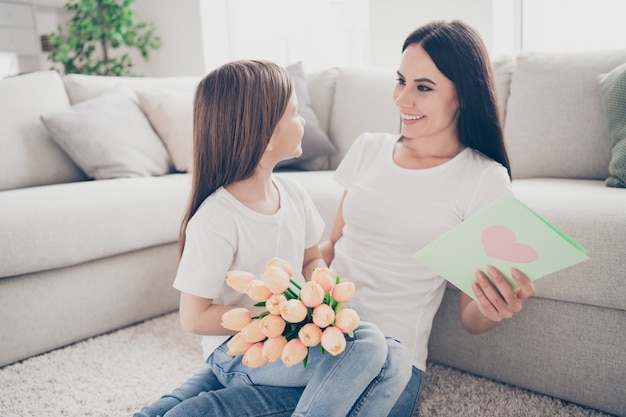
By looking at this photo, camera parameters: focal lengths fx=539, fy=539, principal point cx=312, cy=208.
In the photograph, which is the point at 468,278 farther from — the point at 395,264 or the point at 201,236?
the point at 201,236

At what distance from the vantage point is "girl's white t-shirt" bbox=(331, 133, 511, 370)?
3.92 ft

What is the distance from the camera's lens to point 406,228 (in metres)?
1.23

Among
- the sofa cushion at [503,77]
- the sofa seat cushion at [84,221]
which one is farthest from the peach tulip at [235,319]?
the sofa cushion at [503,77]

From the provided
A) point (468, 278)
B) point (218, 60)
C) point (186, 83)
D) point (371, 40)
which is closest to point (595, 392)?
point (468, 278)

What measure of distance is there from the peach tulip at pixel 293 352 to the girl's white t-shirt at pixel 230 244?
258 millimetres

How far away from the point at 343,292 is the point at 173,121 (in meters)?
1.80

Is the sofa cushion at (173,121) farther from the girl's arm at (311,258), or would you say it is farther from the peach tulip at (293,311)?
the peach tulip at (293,311)

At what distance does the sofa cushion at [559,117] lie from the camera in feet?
5.89

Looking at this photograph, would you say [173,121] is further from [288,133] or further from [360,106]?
[288,133]

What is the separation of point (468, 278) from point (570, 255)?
214mm

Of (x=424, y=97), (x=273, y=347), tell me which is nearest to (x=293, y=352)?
(x=273, y=347)

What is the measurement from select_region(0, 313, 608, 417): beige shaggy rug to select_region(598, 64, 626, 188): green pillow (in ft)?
2.24

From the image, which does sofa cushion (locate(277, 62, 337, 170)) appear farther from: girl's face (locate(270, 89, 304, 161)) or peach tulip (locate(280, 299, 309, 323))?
peach tulip (locate(280, 299, 309, 323))

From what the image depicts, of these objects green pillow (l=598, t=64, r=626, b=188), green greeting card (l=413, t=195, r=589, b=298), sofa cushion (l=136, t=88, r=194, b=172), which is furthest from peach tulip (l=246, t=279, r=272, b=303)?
sofa cushion (l=136, t=88, r=194, b=172)
